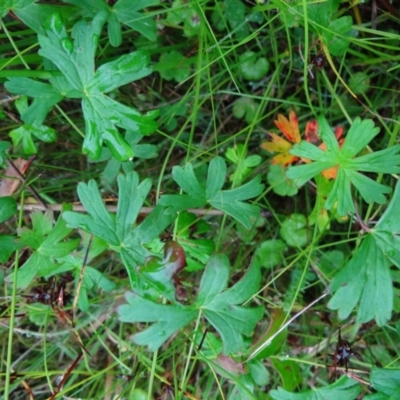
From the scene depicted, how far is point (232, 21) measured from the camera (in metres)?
1.73

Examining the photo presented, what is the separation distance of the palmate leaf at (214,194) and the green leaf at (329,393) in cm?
47

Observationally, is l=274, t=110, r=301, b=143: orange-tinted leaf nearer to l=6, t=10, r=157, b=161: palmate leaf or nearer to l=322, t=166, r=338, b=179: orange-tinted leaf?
l=322, t=166, r=338, b=179: orange-tinted leaf

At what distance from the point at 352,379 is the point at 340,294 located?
0.85ft

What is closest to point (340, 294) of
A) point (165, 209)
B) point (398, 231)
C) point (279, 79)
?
point (398, 231)

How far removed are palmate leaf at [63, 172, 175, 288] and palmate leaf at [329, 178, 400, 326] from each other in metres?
0.51

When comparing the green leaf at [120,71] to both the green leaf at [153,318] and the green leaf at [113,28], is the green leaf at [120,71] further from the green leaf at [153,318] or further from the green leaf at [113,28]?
the green leaf at [153,318]

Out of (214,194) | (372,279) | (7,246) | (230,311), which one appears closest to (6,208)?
(7,246)

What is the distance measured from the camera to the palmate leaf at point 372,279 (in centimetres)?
133

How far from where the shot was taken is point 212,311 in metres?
1.32

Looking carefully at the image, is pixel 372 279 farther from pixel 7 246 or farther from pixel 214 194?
→ pixel 7 246

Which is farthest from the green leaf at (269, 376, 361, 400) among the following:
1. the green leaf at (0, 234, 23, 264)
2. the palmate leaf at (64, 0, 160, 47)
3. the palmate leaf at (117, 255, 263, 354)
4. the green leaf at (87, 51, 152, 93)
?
the palmate leaf at (64, 0, 160, 47)

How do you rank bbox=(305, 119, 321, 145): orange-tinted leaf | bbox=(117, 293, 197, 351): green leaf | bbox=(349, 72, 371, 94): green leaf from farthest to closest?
bbox=(349, 72, 371, 94): green leaf → bbox=(305, 119, 321, 145): orange-tinted leaf → bbox=(117, 293, 197, 351): green leaf

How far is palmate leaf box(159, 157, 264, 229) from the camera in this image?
138 centimetres

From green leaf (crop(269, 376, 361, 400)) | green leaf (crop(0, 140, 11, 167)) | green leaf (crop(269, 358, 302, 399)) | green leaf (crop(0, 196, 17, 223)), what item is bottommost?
green leaf (crop(269, 358, 302, 399))
